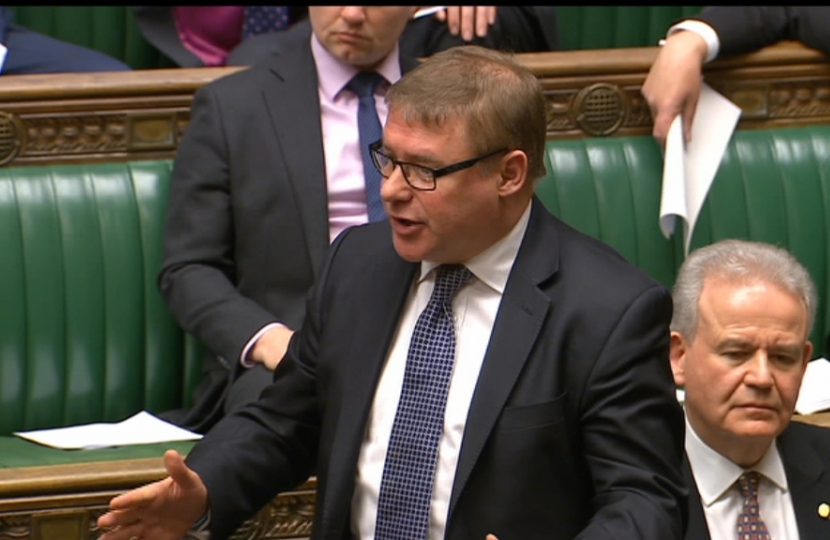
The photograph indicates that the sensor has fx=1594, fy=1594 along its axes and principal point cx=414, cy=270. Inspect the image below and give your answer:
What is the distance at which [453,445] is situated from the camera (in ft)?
6.95

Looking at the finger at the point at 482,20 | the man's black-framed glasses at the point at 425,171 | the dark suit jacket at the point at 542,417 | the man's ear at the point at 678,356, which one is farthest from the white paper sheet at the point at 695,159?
the man's black-framed glasses at the point at 425,171

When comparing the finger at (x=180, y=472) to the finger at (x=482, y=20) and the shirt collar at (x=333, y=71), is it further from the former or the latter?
the finger at (x=482, y=20)

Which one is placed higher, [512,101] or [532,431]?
[512,101]

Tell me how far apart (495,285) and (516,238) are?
0.07 metres

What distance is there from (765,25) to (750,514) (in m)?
1.43

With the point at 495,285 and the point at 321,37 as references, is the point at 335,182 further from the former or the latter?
the point at 495,285

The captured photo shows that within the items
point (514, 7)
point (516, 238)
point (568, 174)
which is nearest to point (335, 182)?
point (568, 174)

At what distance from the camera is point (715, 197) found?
11.4ft

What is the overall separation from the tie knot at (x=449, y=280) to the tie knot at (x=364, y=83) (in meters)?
1.12

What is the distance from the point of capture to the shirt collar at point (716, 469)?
256 centimetres

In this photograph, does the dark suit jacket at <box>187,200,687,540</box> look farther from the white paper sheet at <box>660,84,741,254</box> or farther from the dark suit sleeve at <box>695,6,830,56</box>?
the dark suit sleeve at <box>695,6,830,56</box>

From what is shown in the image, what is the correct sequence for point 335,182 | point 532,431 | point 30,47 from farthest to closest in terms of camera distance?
point 30,47 → point 335,182 → point 532,431

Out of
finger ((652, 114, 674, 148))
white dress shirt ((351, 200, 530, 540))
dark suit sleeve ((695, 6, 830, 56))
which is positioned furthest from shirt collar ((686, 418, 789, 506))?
dark suit sleeve ((695, 6, 830, 56))

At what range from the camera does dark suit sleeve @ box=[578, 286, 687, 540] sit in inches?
79.7
